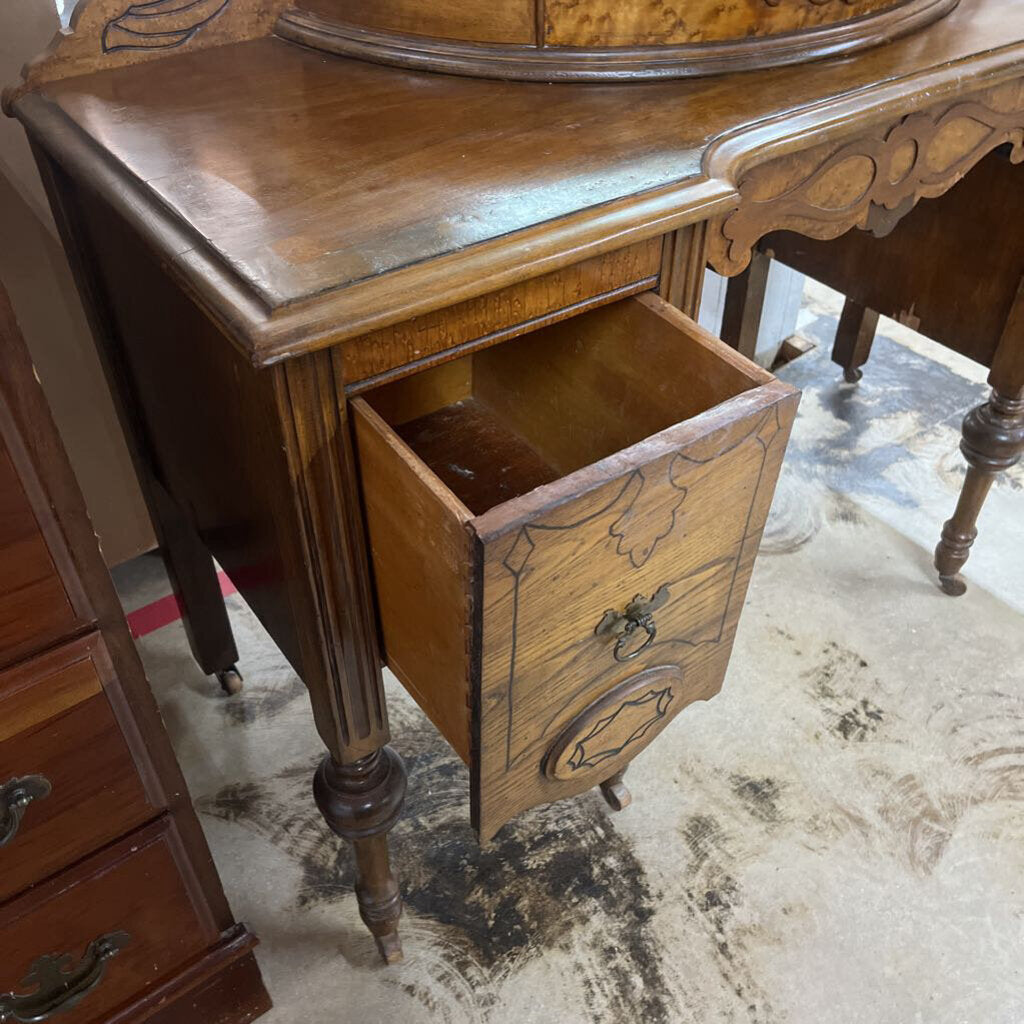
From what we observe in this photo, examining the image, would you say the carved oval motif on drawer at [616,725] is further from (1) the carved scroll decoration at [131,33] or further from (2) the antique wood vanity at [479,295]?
(1) the carved scroll decoration at [131,33]

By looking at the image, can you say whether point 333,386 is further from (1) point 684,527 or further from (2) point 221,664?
(2) point 221,664

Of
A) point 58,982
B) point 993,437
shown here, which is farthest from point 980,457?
point 58,982

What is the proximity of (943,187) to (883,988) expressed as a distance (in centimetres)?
84

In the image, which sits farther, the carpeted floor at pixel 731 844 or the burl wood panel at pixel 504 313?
the carpeted floor at pixel 731 844

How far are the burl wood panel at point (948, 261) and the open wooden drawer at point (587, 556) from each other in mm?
685

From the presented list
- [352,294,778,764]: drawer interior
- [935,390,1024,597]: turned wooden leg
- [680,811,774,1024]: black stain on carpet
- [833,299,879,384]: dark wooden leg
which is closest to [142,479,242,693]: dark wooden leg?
[352,294,778,764]: drawer interior

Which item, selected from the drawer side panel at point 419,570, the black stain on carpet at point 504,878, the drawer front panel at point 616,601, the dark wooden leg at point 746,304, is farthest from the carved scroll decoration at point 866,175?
the black stain on carpet at point 504,878

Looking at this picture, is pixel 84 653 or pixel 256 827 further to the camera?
pixel 256 827

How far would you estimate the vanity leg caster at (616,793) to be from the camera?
1.21m

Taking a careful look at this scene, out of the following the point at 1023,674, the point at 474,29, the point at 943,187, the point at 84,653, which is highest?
the point at 474,29

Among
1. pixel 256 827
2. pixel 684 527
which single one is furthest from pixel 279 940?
pixel 684 527

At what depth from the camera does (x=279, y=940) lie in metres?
1.10

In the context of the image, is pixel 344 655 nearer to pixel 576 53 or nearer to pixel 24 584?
pixel 24 584

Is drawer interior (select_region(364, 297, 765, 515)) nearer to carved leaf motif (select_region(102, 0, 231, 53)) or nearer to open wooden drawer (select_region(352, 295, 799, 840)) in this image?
open wooden drawer (select_region(352, 295, 799, 840))
